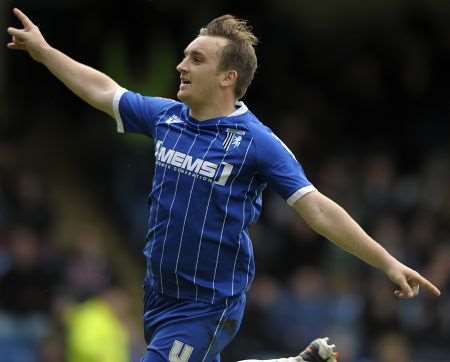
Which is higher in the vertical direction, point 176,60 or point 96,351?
point 176,60

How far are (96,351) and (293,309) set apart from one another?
1.79m

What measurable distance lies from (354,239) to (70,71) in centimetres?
158

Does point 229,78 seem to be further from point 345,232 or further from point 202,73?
point 345,232

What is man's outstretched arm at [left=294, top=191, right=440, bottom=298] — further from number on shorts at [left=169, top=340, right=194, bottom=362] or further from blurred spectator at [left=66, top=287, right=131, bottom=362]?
blurred spectator at [left=66, top=287, right=131, bottom=362]

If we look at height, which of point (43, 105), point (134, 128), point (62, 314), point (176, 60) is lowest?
point (62, 314)

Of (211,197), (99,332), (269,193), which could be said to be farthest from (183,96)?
(269,193)

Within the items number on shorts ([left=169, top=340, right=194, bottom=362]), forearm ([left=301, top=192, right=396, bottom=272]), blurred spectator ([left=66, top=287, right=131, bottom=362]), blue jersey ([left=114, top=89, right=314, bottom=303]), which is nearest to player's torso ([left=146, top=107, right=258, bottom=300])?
blue jersey ([left=114, top=89, right=314, bottom=303])

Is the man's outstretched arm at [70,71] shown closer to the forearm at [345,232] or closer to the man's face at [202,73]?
the man's face at [202,73]

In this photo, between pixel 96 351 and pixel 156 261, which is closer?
pixel 156 261

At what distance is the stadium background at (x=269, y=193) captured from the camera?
33.5 ft

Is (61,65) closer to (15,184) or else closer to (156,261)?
(156,261)

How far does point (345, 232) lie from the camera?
5.50 metres

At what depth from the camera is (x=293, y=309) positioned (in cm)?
1039

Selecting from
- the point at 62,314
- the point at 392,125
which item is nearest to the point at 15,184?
the point at 62,314
